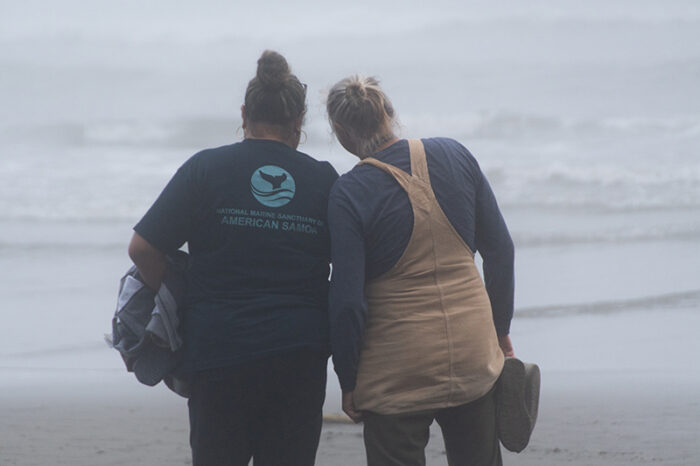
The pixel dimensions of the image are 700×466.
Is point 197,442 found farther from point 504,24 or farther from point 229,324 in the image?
point 504,24

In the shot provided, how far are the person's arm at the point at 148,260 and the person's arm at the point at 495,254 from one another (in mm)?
818

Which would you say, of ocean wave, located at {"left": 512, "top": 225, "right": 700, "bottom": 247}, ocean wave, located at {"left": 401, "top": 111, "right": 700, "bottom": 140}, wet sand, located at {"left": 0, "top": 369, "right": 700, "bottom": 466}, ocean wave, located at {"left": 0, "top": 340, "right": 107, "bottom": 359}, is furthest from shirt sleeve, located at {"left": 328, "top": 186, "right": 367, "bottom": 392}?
ocean wave, located at {"left": 401, "top": 111, "right": 700, "bottom": 140}

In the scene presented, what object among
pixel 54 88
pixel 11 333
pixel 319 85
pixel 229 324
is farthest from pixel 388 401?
pixel 54 88

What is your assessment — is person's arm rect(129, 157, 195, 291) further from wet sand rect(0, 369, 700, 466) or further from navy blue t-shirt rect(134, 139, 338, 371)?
wet sand rect(0, 369, 700, 466)

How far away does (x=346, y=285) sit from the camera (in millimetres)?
2094

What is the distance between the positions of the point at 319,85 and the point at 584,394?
2065 centimetres

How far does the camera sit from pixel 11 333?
6.25 m

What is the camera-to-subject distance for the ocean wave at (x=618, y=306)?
6555 millimetres

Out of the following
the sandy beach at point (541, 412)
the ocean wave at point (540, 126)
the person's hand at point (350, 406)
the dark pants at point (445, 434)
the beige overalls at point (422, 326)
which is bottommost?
the ocean wave at point (540, 126)

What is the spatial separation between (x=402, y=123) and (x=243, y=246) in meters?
1.85

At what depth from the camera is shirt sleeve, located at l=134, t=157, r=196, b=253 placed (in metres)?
2.11

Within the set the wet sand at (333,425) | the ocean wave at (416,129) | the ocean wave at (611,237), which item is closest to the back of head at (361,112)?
the wet sand at (333,425)

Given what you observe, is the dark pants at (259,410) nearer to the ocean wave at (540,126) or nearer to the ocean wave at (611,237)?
the ocean wave at (611,237)

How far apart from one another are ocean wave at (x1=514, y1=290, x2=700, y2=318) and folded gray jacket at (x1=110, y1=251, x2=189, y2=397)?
4619mm
